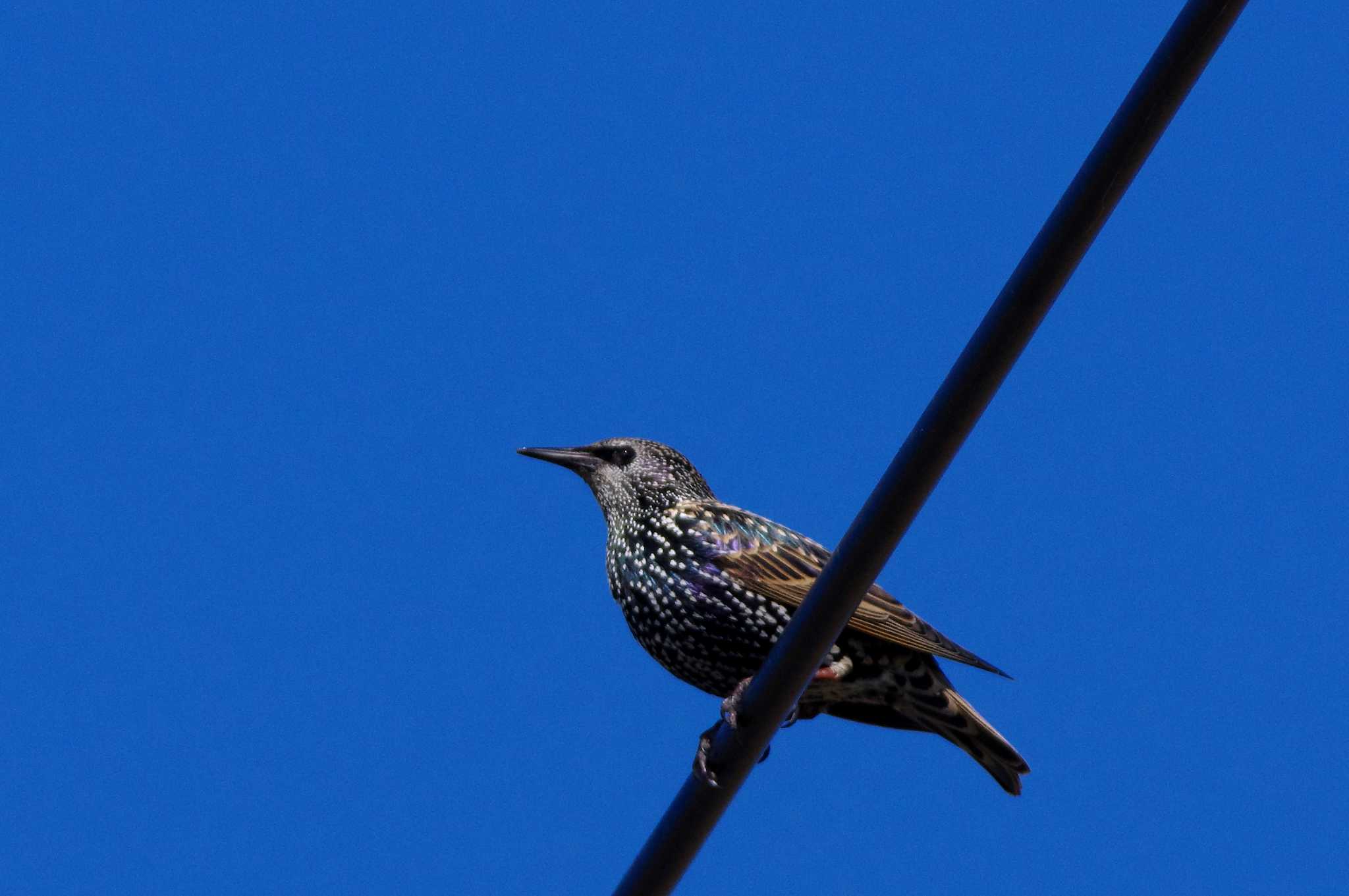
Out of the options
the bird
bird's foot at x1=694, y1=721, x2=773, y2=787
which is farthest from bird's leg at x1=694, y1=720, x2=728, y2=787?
the bird

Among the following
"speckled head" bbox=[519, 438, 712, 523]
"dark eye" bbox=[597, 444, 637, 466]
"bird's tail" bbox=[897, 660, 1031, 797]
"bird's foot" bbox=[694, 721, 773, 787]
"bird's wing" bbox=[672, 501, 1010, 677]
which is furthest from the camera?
"dark eye" bbox=[597, 444, 637, 466]

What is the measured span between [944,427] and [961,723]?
6.66 feet

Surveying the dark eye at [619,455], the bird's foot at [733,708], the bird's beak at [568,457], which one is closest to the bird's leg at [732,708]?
the bird's foot at [733,708]

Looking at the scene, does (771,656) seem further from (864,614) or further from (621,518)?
(621,518)

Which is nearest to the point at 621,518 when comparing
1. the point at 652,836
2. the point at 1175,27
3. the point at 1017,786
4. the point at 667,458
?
the point at 667,458

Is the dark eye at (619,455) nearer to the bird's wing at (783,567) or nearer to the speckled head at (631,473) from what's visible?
the speckled head at (631,473)

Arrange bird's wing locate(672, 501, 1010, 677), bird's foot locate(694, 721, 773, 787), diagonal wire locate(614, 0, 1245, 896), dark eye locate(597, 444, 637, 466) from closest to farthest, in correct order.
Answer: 1. diagonal wire locate(614, 0, 1245, 896)
2. bird's foot locate(694, 721, 773, 787)
3. bird's wing locate(672, 501, 1010, 677)
4. dark eye locate(597, 444, 637, 466)

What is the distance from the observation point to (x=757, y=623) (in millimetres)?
4766

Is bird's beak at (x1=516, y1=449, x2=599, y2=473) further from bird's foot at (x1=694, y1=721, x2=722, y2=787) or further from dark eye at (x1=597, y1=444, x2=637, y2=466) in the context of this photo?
bird's foot at (x1=694, y1=721, x2=722, y2=787)

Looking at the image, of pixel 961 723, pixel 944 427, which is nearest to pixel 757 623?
pixel 961 723

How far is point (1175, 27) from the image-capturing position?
2672 mm

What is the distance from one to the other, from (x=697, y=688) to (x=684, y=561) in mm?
378

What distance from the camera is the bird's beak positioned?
18.4ft

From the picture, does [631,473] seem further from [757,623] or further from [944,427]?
[944,427]
